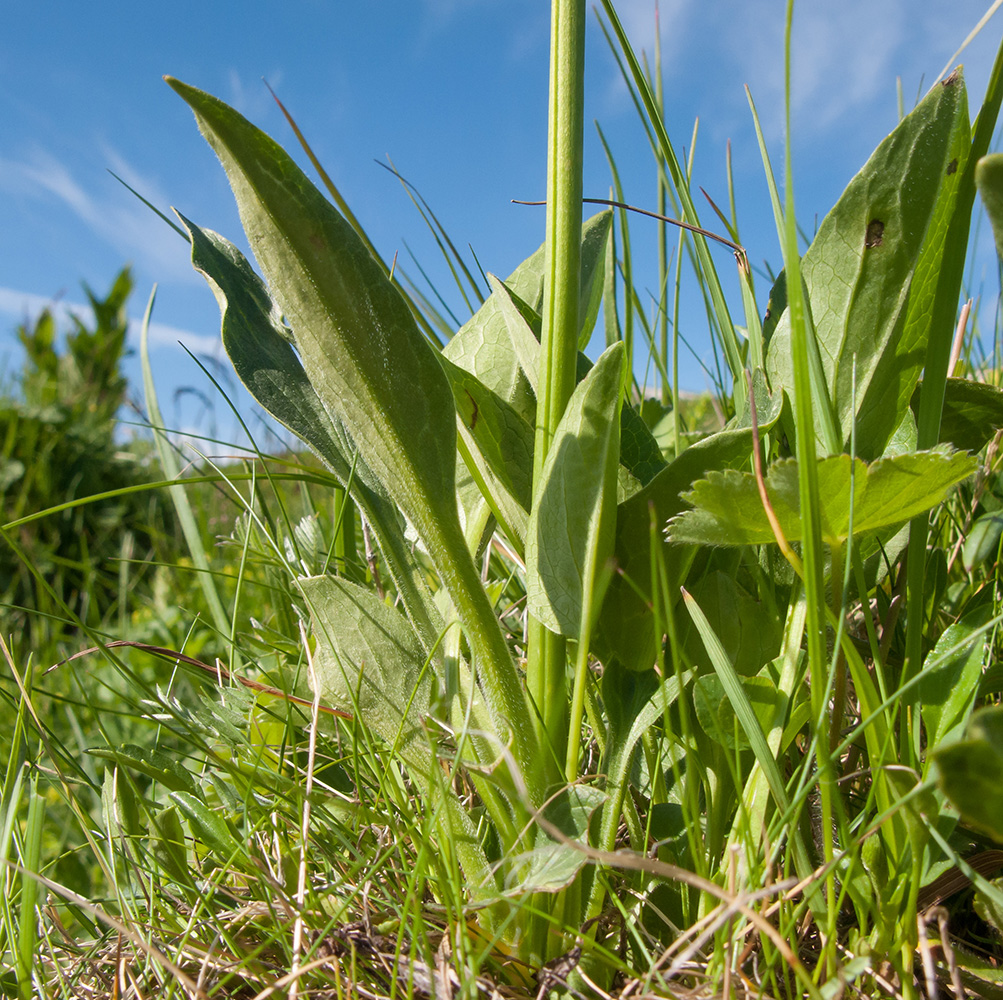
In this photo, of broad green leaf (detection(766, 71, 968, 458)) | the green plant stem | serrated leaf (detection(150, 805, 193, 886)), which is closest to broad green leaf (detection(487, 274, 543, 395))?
broad green leaf (detection(766, 71, 968, 458))

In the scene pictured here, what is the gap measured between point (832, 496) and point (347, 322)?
Answer: 15.2 inches

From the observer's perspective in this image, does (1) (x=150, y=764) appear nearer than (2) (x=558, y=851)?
No

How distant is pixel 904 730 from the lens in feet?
2.21

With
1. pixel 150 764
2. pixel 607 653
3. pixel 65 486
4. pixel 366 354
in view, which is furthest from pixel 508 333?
pixel 65 486

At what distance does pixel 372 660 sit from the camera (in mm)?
706

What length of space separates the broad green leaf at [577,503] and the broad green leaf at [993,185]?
229mm

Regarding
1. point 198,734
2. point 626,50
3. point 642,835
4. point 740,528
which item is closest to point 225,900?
point 198,734

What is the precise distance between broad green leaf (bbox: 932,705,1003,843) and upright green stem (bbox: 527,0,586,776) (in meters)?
0.35

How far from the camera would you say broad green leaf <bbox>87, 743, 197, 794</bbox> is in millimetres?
708

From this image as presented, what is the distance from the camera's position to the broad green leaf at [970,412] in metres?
0.73

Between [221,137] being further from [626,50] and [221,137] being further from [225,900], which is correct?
[225,900]

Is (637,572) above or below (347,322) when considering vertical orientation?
below

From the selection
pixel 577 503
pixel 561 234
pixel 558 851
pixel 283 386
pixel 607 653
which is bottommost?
pixel 558 851

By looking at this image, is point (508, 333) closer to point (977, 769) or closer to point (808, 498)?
point (808, 498)
